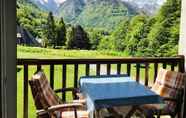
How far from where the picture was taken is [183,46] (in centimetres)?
412

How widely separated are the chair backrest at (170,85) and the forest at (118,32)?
1934 mm

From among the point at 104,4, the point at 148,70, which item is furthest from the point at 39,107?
the point at 104,4

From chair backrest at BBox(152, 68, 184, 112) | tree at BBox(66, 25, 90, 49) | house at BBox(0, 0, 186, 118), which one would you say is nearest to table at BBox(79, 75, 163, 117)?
chair backrest at BBox(152, 68, 184, 112)

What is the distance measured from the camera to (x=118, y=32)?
18.7ft

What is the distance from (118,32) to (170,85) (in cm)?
221

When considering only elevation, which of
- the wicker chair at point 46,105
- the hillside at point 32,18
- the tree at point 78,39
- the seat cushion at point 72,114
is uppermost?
the hillside at point 32,18

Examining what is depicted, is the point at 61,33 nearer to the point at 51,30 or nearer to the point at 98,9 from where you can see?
the point at 51,30

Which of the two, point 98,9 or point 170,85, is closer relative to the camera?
point 170,85

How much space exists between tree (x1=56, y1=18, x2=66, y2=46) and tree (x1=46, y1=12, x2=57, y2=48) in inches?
2.9

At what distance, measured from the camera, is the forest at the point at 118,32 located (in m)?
5.47

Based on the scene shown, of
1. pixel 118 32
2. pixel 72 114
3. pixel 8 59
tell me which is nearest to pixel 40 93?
pixel 72 114

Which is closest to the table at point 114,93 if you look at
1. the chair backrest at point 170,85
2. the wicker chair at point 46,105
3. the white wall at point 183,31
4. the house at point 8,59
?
the wicker chair at point 46,105

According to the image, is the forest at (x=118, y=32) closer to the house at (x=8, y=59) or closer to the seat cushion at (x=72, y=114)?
the seat cushion at (x=72, y=114)

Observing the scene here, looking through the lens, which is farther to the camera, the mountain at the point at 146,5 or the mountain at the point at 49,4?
the mountain at the point at 146,5
